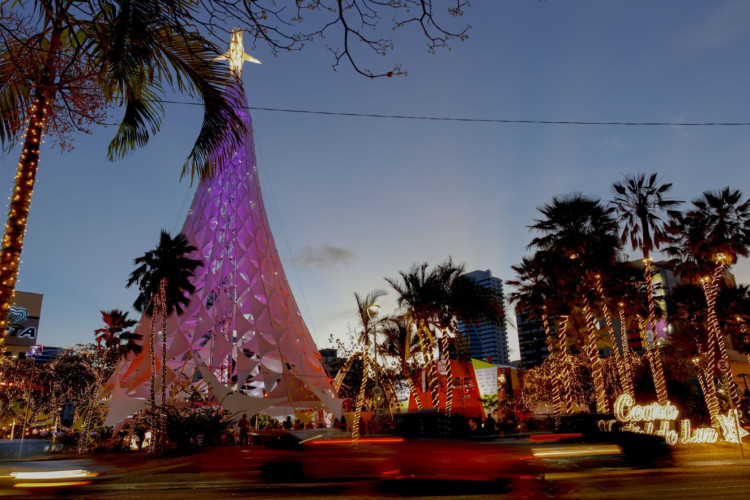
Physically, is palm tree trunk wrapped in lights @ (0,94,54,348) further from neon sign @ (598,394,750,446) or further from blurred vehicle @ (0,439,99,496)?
neon sign @ (598,394,750,446)

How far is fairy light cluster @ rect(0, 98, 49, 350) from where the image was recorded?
7078mm

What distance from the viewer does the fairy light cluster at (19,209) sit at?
7.08 meters

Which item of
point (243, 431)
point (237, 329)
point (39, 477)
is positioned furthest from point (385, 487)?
point (237, 329)

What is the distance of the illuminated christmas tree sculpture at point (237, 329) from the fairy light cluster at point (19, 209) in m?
24.7

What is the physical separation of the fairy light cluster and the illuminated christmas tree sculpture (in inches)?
971

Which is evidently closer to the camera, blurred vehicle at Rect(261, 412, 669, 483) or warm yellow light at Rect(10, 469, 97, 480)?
warm yellow light at Rect(10, 469, 97, 480)

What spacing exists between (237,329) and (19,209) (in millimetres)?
30264

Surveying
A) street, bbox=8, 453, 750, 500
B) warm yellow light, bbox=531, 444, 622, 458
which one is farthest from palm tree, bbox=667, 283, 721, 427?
warm yellow light, bbox=531, 444, 622, 458

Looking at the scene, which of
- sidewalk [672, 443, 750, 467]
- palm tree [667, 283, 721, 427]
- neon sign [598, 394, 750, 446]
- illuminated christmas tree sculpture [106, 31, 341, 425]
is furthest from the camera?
palm tree [667, 283, 721, 427]

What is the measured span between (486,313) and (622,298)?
11418 millimetres

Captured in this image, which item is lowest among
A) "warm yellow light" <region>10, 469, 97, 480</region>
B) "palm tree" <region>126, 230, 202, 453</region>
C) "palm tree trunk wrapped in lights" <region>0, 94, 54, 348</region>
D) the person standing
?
the person standing

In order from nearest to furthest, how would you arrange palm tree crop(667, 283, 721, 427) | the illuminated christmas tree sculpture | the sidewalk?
the sidewalk
the illuminated christmas tree sculpture
palm tree crop(667, 283, 721, 427)

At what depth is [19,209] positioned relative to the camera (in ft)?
24.0

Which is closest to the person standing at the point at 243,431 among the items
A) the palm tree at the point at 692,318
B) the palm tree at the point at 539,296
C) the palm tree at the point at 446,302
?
the palm tree at the point at 446,302
